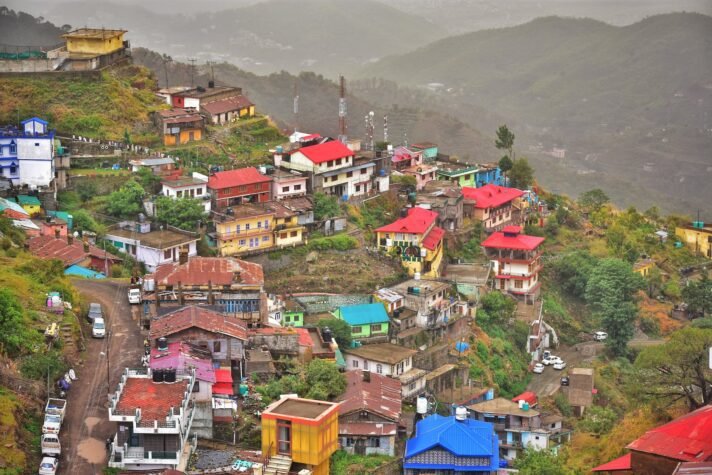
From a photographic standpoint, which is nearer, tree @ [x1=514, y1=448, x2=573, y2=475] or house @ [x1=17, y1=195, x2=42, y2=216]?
tree @ [x1=514, y1=448, x2=573, y2=475]

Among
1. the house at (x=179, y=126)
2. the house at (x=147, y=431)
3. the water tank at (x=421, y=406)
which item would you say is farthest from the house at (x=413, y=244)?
the house at (x=147, y=431)

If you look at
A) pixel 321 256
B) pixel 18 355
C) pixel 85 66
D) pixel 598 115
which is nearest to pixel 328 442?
pixel 18 355

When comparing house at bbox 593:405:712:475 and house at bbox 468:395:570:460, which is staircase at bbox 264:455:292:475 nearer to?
house at bbox 593:405:712:475

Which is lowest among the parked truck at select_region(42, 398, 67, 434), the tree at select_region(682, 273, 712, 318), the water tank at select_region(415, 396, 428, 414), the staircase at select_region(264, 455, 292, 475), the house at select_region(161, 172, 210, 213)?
the tree at select_region(682, 273, 712, 318)

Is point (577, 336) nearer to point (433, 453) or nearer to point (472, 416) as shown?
point (472, 416)

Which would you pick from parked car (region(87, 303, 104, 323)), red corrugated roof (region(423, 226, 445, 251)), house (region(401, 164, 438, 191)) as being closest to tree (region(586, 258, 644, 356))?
red corrugated roof (region(423, 226, 445, 251))

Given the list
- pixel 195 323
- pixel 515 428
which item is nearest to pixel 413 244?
pixel 515 428

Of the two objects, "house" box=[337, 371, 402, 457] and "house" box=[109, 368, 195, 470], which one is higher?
"house" box=[109, 368, 195, 470]
